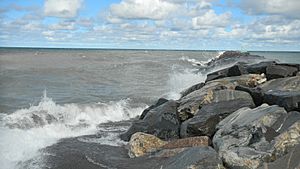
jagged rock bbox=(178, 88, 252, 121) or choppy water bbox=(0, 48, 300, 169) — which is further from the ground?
jagged rock bbox=(178, 88, 252, 121)

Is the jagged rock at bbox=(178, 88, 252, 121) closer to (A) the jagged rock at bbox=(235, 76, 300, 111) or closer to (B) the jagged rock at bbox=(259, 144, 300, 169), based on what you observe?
(A) the jagged rock at bbox=(235, 76, 300, 111)

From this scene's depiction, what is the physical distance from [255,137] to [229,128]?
3.14 ft

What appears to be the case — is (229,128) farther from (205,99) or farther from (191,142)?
(205,99)

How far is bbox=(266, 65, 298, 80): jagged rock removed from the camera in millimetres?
12734

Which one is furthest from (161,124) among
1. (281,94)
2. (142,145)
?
(281,94)

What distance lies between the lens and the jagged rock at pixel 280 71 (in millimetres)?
12734

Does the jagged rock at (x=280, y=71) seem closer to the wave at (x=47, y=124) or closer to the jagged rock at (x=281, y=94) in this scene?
the jagged rock at (x=281, y=94)

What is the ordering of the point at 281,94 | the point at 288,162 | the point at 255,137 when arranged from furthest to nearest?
the point at 281,94 < the point at 255,137 < the point at 288,162

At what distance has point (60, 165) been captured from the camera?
8414 mm

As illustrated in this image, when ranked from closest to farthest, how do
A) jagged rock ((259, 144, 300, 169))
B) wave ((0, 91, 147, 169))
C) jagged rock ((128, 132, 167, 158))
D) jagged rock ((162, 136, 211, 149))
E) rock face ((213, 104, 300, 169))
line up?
jagged rock ((259, 144, 300, 169)), rock face ((213, 104, 300, 169)), jagged rock ((162, 136, 211, 149)), jagged rock ((128, 132, 167, 158)), wave ((0, 91, 147, 169))

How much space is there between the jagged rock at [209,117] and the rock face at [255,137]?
0.37 m

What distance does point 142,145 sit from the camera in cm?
904

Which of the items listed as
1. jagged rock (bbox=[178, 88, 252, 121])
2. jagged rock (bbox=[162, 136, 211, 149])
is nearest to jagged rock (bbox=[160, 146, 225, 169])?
jagged rock (bbox=[162, 136, 211, 149])

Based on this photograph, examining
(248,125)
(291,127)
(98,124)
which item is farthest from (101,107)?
(291,127)
